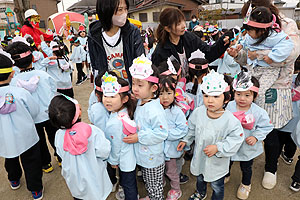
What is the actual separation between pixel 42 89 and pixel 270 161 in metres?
2.99

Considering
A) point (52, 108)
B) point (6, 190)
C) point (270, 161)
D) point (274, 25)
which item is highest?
point (274, 25)

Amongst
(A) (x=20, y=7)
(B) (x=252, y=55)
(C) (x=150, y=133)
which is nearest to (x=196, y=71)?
(B) (x=252, y=55)

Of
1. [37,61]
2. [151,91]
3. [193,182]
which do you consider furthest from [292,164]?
[37,61]

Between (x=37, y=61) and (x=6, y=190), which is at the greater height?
(x=37, y=61)

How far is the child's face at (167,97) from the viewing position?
2117 mm

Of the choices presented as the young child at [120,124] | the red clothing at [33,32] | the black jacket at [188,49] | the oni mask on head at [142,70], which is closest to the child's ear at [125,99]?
the young child at [120,124]

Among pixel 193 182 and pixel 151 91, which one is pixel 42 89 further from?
pixel 193 182

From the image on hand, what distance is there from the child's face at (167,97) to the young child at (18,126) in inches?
57.1

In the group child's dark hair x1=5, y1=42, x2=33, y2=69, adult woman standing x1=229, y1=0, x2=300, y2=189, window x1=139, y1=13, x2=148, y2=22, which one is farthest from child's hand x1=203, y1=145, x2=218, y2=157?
window x1=139, y1=13, x2=148, y2=22

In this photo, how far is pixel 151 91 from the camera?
1.96m

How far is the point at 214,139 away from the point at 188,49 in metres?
1.37

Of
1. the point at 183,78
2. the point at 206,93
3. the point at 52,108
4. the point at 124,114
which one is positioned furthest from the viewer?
the point at 183,78

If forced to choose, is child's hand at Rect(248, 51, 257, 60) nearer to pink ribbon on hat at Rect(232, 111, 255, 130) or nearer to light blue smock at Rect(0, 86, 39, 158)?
pink ribbon on hat at Rect(232, 111, 255, 130)

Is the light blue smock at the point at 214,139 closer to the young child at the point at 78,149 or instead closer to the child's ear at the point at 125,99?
the child's ear at the point at 125,99
